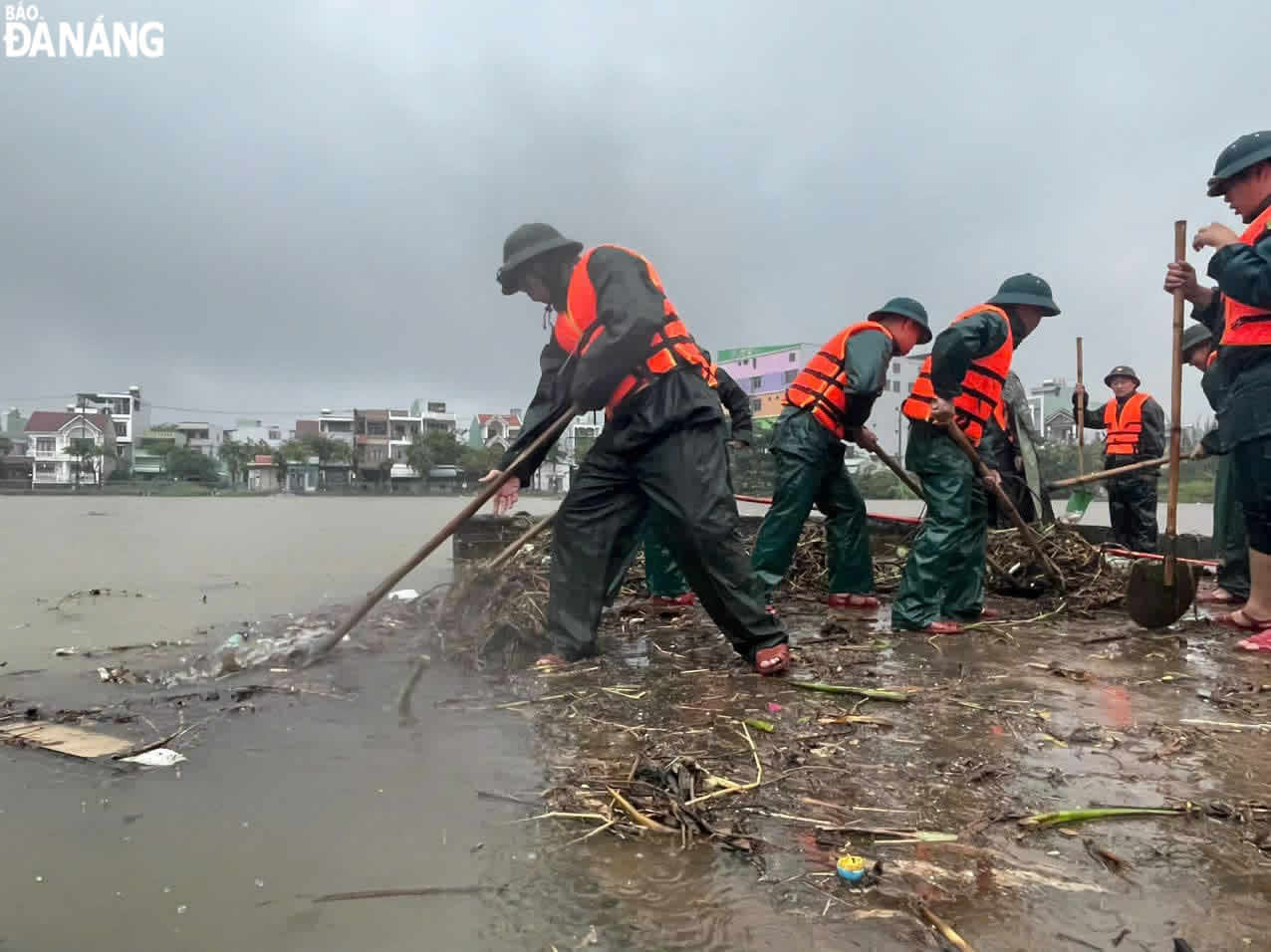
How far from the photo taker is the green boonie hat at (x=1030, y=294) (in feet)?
15.9

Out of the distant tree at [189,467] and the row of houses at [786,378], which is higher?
the row of houses at [786,378]

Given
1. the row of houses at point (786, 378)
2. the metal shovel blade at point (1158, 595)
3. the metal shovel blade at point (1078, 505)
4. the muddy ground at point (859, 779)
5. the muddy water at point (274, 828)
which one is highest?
the row of houses at point (786, 378)

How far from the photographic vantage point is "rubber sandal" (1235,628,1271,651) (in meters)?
3.89

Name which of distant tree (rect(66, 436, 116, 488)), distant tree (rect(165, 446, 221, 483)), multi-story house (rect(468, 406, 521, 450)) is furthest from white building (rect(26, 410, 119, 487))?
multi-story house (rect(468, 406, 521, 450))

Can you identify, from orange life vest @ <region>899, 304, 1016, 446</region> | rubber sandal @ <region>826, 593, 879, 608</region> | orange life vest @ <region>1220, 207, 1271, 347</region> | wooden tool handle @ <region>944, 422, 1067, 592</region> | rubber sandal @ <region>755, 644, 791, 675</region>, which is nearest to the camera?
rubber sandal @ <region>755, 644, 791, 675</region>

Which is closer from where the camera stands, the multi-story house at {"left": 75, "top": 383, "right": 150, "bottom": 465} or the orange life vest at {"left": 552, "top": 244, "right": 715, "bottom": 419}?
the orange life vest at {"left": 552, "top": 244, "right": 715, "bottom": 419}

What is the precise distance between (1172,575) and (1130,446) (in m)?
5.50

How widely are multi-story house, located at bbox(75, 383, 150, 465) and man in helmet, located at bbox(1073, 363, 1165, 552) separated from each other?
98.9m

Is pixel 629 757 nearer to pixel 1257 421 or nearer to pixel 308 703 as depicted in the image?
pixel 308 703

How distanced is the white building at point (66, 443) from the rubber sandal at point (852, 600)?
82.7 meters

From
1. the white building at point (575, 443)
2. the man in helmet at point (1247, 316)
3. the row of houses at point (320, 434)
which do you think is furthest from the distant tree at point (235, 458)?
the man in helmet at point (1247, 316)

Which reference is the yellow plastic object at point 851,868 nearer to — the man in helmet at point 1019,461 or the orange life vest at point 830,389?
the orange life vest at point 830,389

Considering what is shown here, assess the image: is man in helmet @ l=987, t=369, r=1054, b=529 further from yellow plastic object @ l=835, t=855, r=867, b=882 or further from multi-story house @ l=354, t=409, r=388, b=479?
multi-story house @ l=354, t=409, r=388, b=479

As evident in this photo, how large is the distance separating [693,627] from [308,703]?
2.31m
